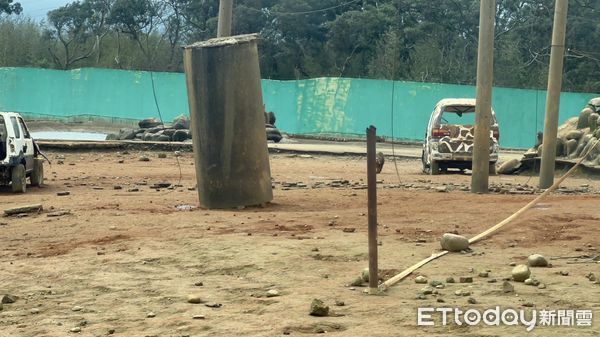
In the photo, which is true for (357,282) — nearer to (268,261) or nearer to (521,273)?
(521,273)

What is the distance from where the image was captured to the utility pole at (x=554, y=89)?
18.6 meters

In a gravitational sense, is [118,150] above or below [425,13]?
below

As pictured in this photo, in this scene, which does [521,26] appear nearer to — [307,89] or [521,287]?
[307,89]

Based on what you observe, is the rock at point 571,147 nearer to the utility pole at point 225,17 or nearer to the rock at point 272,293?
the utility pole at point 225,17

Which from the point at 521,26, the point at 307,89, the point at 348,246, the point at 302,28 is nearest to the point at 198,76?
the point at 348,246

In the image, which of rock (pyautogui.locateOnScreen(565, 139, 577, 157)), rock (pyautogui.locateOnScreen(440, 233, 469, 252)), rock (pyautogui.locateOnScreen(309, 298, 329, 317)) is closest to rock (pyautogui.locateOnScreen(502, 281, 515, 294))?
rock (pyautogui.locateOnScreen(309, 298, 329, 317))

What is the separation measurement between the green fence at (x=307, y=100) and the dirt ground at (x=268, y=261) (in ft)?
72.5

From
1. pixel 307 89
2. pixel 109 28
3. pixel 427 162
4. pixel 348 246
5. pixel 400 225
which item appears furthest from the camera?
pixel 109 28

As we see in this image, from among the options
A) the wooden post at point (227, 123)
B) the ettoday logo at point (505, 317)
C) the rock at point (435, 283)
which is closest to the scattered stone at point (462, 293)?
the rock at point (435, 283)

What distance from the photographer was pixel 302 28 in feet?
191

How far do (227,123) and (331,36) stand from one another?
43.0 metres

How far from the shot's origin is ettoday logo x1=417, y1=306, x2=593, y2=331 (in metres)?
6.65

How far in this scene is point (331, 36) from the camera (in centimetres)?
5681

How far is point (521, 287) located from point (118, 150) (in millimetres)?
23938
